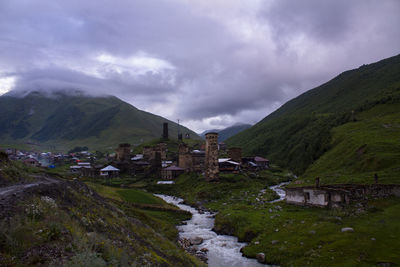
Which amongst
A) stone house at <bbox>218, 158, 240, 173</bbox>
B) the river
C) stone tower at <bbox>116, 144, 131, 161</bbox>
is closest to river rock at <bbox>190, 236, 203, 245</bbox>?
the river

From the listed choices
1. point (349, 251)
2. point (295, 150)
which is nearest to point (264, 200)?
point (349, 251)

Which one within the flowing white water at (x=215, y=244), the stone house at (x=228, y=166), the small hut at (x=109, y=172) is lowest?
the flowing white water at (x=215, y=244)

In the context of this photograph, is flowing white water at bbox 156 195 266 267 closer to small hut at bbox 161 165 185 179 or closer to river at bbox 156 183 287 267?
river at bbox 156 183 287 267

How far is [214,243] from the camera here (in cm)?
3588

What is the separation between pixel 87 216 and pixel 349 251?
22.9m

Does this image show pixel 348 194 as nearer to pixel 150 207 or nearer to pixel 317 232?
pixel 317 232

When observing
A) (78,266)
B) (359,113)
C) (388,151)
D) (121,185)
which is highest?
(359,113)

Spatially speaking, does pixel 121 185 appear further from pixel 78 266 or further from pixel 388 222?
pixel 78 266

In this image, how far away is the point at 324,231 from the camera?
1169 inches

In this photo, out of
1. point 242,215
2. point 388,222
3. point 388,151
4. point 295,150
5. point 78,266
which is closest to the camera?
point 78,266

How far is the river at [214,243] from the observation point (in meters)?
29.4

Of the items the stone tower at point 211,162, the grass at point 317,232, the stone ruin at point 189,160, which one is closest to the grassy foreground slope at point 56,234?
the grass at point 317,232

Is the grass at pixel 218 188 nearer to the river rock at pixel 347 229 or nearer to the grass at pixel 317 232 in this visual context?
the grass at pixel 317 232

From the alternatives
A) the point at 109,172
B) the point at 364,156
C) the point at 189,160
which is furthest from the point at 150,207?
the point at 109,172
